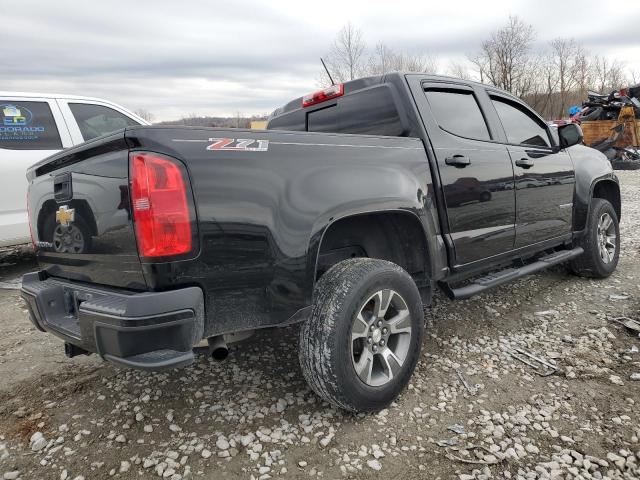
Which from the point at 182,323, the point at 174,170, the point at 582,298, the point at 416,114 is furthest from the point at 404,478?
the point at 582,298

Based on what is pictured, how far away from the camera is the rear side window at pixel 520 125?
3.85 meters

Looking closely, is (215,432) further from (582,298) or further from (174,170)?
(582,298)

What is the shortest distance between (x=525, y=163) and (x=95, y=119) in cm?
500

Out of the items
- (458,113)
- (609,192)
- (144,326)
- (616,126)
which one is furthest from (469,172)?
(616,126)

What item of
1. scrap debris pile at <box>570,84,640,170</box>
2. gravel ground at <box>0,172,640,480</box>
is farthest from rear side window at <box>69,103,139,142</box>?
scrap debris pile at <box>570,84,640,170</box>

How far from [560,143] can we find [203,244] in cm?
373

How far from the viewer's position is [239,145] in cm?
204

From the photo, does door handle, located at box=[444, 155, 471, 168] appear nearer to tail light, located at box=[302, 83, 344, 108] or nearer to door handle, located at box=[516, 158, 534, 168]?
door handle, located at box=[516, 158, 534, 168]

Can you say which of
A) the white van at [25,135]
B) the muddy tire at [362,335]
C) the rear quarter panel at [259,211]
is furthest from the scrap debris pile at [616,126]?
the rear quarter panel at [259,211]

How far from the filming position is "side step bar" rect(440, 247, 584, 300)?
10.3 ft

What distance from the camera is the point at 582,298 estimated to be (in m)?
4.21

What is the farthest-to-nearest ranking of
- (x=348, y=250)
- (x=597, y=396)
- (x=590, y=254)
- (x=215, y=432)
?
1. (x=590, y=254)
2. (x=348, y=250)
3. (x=597, y=396)
4. (x=215, y=432)

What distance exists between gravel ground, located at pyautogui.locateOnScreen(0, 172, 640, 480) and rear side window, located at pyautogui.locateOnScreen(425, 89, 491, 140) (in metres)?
1.55

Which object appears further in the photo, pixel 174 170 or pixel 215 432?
pixel 215 432
